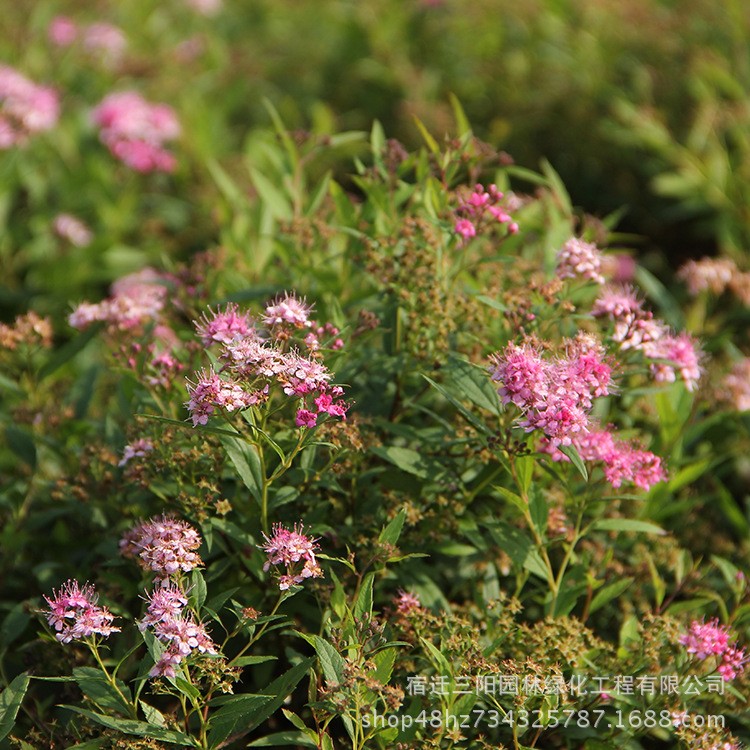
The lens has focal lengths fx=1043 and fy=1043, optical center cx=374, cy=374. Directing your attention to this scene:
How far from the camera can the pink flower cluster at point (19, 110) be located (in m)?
3.94

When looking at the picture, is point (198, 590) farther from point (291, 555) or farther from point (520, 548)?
point (520, 548)

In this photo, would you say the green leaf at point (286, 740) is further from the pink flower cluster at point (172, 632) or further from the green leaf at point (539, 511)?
the green leaf at point (539, 511)

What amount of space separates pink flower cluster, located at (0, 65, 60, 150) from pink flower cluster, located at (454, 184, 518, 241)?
2.20 meters

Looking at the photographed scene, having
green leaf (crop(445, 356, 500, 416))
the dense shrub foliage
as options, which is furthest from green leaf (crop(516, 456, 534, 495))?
green leaf (crop(445, 356, 500, 416))

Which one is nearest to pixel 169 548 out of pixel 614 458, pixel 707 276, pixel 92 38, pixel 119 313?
pixel 119 313

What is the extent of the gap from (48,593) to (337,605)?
2.70ft

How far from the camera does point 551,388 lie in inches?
81.0

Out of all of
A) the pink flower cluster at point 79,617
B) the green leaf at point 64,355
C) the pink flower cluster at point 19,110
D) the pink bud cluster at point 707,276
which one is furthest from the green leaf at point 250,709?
the pink flower cluster at point 19,110

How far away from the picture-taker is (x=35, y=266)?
4.18 meters

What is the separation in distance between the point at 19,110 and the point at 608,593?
285 cm

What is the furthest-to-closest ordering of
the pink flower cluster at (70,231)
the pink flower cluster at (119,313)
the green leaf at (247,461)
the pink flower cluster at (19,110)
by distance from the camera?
the pink flower cluster at (70,231)
the pink flower cluster at (19,110)
the pink flower cluster at (119,313)
the green leaf at (247,461)

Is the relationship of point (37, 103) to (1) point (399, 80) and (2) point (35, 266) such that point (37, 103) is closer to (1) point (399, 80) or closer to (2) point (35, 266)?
(2) point (35, 266)

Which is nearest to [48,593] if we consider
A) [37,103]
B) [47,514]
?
[47,514]

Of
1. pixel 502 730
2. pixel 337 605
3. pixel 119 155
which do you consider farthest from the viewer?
pixel 119 155
